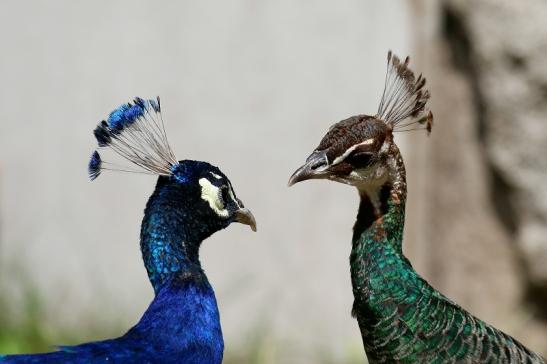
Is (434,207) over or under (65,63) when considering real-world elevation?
under

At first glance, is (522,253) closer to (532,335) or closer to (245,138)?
(532,335)

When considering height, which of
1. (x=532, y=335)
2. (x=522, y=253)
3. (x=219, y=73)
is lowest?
(x=532, y=335)

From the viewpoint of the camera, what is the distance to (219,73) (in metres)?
4.87

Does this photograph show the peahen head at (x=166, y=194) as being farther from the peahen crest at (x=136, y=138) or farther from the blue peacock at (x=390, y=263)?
the blue peacock at (x=390, y=263)

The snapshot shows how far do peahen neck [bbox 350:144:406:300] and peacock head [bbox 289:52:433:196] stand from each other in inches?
0.4

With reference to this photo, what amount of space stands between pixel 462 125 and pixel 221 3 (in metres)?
1.08

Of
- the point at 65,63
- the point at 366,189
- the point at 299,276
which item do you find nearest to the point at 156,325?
the point at 366,189

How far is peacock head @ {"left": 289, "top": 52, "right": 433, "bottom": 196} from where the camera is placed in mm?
2627

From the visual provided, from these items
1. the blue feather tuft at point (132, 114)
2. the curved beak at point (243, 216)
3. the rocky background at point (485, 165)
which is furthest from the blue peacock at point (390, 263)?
the rocky background at point (485, 165)

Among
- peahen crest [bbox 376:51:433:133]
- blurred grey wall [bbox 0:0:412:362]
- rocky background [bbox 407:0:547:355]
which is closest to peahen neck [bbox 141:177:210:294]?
peahen crest [bbox 376:51:433:133]

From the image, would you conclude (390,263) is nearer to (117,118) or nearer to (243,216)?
(243,216)

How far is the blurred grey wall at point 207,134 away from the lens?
187 inches

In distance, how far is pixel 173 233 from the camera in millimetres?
2822

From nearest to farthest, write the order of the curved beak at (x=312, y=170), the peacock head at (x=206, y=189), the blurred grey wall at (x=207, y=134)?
the curved beak at (x=312, y=170)
the peacock head at (x=206, y=189)
the blurred grey wall at (x=207, y=134)
